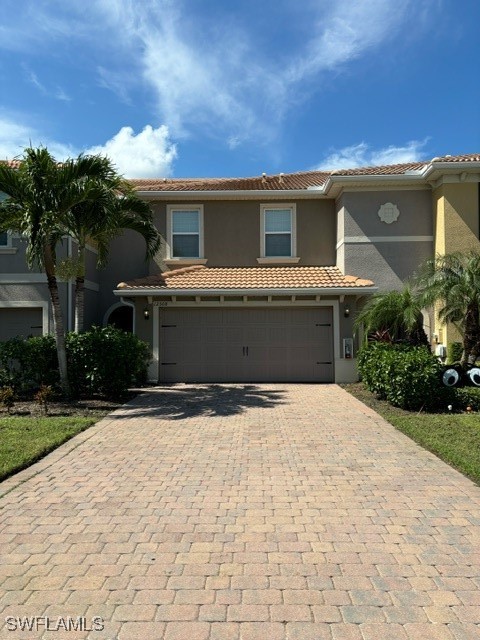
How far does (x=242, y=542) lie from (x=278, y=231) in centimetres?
1274

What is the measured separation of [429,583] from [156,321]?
11730 millimetres

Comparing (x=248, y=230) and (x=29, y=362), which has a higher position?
(x=248, y=230)

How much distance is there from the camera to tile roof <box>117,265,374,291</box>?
1389 cm

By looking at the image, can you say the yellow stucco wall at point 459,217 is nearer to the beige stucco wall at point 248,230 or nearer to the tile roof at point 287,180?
the tile roof at point 287,180

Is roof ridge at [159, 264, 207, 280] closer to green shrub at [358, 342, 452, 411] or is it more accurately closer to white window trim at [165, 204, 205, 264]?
white window trim at [165, 204, 205, 264]

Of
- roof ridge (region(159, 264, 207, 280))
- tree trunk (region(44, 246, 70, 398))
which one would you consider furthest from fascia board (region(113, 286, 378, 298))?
tree trunk (region(44, 246, 70, 398))

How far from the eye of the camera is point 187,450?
6980 millimetres

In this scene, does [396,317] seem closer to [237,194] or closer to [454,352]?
[454,352]

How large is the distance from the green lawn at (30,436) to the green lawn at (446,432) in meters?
5.42

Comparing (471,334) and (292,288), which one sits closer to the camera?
(471,334)

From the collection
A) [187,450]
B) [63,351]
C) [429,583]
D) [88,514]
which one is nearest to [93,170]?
[63,351]

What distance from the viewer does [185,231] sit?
52.2 feet

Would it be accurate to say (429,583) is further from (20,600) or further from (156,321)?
(156,321)

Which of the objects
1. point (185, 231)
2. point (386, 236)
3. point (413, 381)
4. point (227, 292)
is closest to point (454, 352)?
point (386, 236)
